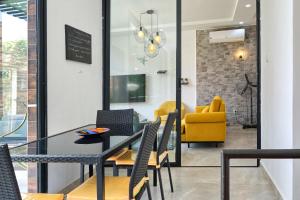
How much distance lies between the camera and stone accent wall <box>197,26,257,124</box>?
8.39 m

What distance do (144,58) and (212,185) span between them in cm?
207

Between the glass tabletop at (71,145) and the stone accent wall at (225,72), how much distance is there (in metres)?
6.32

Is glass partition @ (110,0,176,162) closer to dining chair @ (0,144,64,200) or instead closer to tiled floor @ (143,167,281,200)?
tiled floor @ (143,167,281,200)

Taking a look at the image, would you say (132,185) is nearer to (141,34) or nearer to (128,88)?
(128,88)

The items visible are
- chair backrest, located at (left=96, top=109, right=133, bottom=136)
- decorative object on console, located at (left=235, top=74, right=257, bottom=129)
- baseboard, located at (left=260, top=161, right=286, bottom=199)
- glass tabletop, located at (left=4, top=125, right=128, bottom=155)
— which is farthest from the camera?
decorative object on console, located at (left=235, top=74, right=257, bottom=129)

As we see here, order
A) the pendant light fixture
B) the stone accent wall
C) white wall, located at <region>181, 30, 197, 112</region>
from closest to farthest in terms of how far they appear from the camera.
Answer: the pendant light fixture < the stone accent wall < white wall, located at <region>181, 30, 197, 112</region>

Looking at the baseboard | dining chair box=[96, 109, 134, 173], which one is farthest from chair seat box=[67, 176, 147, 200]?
the baseboard

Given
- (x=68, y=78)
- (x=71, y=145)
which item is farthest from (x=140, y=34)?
(x=71, y=145)

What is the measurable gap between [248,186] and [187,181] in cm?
70

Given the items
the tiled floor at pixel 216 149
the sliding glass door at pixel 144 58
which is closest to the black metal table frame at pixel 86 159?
the tiled floor at pixel 216 149

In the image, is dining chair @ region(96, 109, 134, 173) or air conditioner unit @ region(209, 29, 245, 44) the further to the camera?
air conditioner unit @ region(209, 29, 245, 44)

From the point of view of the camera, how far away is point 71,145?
206 centimetres

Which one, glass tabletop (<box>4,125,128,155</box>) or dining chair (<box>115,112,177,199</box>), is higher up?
glass tabletop (<box>4,125,128,155</box>)

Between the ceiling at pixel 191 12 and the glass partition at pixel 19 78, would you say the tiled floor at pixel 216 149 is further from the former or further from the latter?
the glass partition at pixel 19 78
